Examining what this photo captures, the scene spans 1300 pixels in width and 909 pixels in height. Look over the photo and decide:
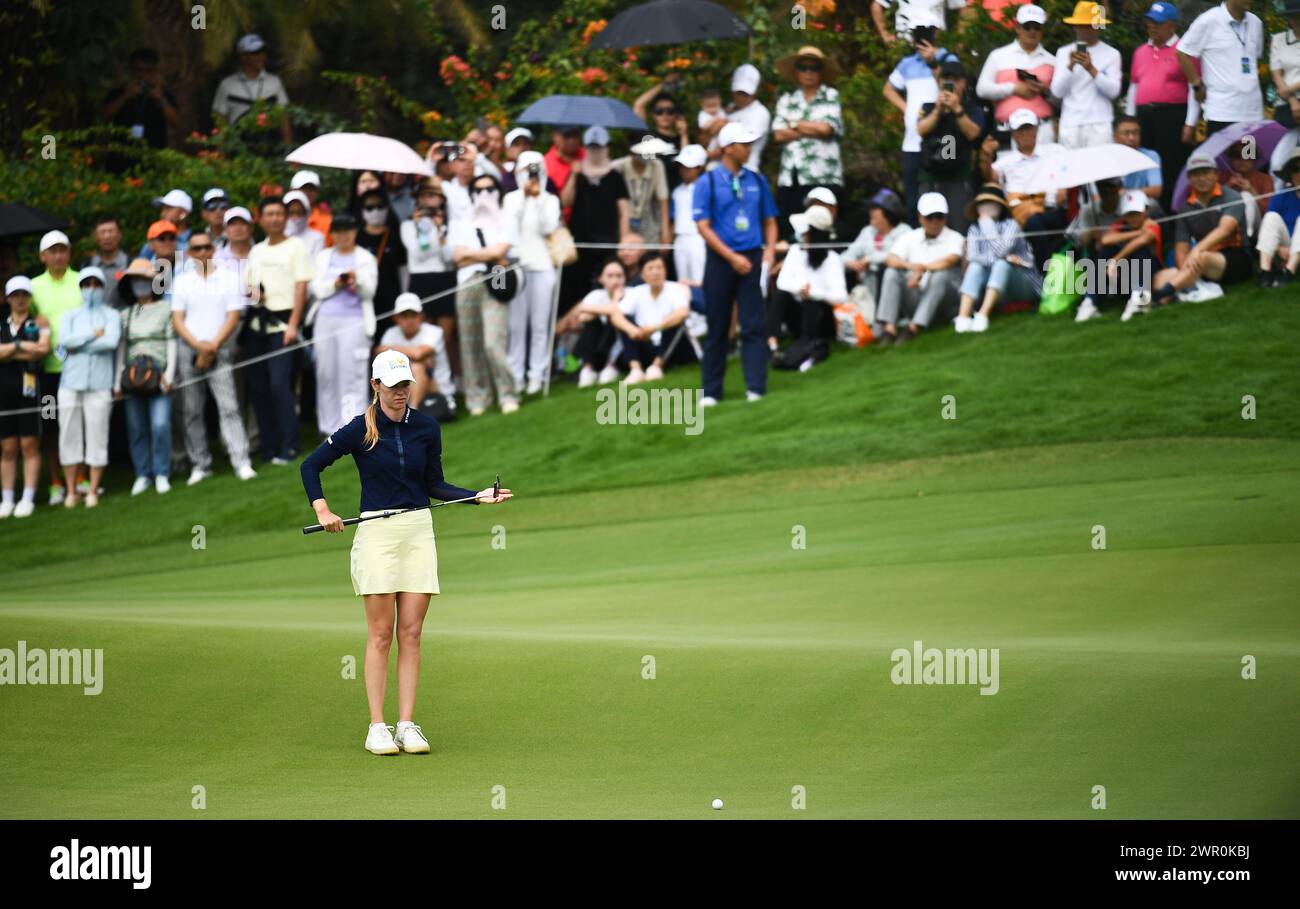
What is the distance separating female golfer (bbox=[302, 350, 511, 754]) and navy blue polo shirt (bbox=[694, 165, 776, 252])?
10541 millimetres

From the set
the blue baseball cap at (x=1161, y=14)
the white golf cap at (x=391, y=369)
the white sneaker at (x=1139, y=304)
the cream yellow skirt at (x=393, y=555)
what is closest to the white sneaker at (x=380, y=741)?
the cream yellow skirt at (x=393, y=555)

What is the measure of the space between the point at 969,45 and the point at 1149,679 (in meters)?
14.4

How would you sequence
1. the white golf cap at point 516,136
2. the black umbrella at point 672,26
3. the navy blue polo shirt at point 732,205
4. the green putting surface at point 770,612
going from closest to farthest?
the green putting surface at point 770,612 → the navy blue polo shirt at point 732,205 → the black umbrella at point 672,26 → the white golf cap at point 516,136

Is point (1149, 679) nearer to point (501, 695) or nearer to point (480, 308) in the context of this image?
point (501, 695)

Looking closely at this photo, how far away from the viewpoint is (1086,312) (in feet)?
70.0

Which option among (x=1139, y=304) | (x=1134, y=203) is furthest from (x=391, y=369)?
(x=1139, y=304)

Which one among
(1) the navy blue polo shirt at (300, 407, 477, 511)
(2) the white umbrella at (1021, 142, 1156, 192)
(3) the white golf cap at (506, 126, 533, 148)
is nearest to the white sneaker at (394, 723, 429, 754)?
(1) the navy blue polo shirt at (300, 407, 477, 511)

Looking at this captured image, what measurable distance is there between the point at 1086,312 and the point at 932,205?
6.73ft

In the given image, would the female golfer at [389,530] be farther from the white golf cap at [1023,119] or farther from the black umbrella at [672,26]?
the black umbrella at [672,26]

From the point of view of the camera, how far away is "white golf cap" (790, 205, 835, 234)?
21.8 m

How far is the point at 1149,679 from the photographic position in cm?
1048

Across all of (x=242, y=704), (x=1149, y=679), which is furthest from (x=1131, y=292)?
(x=242, y=704)

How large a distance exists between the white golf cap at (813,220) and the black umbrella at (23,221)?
800 cm

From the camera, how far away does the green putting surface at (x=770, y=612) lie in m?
9.04
